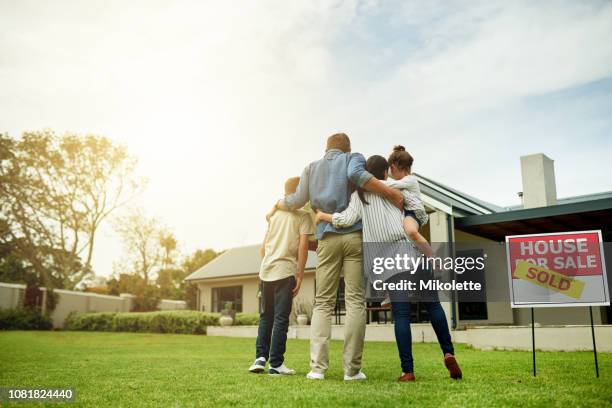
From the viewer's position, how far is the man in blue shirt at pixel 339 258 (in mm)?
3676

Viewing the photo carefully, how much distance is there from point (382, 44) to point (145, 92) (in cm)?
596

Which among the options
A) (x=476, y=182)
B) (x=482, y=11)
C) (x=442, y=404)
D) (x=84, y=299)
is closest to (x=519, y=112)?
(x=482, y=11)

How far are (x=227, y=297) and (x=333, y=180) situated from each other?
20.6 metres

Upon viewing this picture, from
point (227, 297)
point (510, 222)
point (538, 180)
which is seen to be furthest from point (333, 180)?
point (227, 297)

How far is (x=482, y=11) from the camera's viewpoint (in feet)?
30.2

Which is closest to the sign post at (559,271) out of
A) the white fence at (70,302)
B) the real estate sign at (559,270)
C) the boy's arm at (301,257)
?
the real estate sign at (559,270)

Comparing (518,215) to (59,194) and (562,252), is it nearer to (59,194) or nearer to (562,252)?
(562,252)

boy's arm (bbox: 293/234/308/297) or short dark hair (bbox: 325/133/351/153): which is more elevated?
short dark hair (bbox: 325/133/351/153)

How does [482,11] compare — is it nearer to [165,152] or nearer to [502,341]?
[502,341]

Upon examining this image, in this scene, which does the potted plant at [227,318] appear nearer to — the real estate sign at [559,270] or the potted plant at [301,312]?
the potted plant at [301,312]

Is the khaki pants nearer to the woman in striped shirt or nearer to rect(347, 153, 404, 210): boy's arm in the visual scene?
the woman in striped shirt

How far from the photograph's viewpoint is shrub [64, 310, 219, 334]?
1850cm

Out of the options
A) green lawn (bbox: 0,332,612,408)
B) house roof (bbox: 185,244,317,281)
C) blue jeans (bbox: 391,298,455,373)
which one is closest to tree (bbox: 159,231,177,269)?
house roof (bbox: 185,244,317,281)

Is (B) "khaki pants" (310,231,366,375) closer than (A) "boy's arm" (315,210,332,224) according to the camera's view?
Yes
